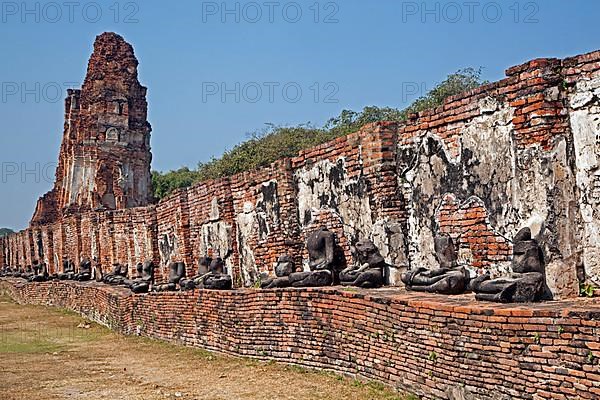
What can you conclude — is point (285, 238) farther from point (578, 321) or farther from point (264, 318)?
point (578, 321)

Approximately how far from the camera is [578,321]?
494cm

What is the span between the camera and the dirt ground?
737cm

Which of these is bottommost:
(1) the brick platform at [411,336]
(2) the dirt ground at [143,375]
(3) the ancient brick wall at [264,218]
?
(2) the dirt ground at [143,375]

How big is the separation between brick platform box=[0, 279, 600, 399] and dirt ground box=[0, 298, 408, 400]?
225 mm

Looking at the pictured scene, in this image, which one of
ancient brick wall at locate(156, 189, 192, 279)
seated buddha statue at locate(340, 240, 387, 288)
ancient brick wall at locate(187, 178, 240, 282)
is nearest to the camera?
seated buddha statue at locate(340, 240, 387, 288)

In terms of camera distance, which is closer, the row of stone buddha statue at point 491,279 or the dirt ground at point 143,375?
the row of stone buddha statue at point 491,279

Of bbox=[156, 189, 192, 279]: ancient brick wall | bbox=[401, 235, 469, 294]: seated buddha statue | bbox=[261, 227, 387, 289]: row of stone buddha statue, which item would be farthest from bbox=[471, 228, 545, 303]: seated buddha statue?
bbox=[156, 189, 192, 279]: ancient brick wall

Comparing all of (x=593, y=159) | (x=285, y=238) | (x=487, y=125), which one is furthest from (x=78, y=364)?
(x=593, y=159)

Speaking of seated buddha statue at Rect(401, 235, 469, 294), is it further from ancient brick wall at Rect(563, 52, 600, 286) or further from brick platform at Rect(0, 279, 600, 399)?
ancient brick wall at Rect(563, 52, 600, 286)

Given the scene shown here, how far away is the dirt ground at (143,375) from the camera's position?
24.2 feet

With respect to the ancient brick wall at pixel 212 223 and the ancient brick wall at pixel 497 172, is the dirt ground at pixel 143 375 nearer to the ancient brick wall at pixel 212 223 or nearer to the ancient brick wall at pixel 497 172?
the ancient brick wall at pixel 497 172

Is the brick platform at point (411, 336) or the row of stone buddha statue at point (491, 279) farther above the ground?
the row of stone buddha statue at point (491, 279)

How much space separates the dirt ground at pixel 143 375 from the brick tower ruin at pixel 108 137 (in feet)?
51.7

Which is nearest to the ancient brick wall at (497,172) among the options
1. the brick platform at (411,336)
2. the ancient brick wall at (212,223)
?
the brick platform at (411,336)
